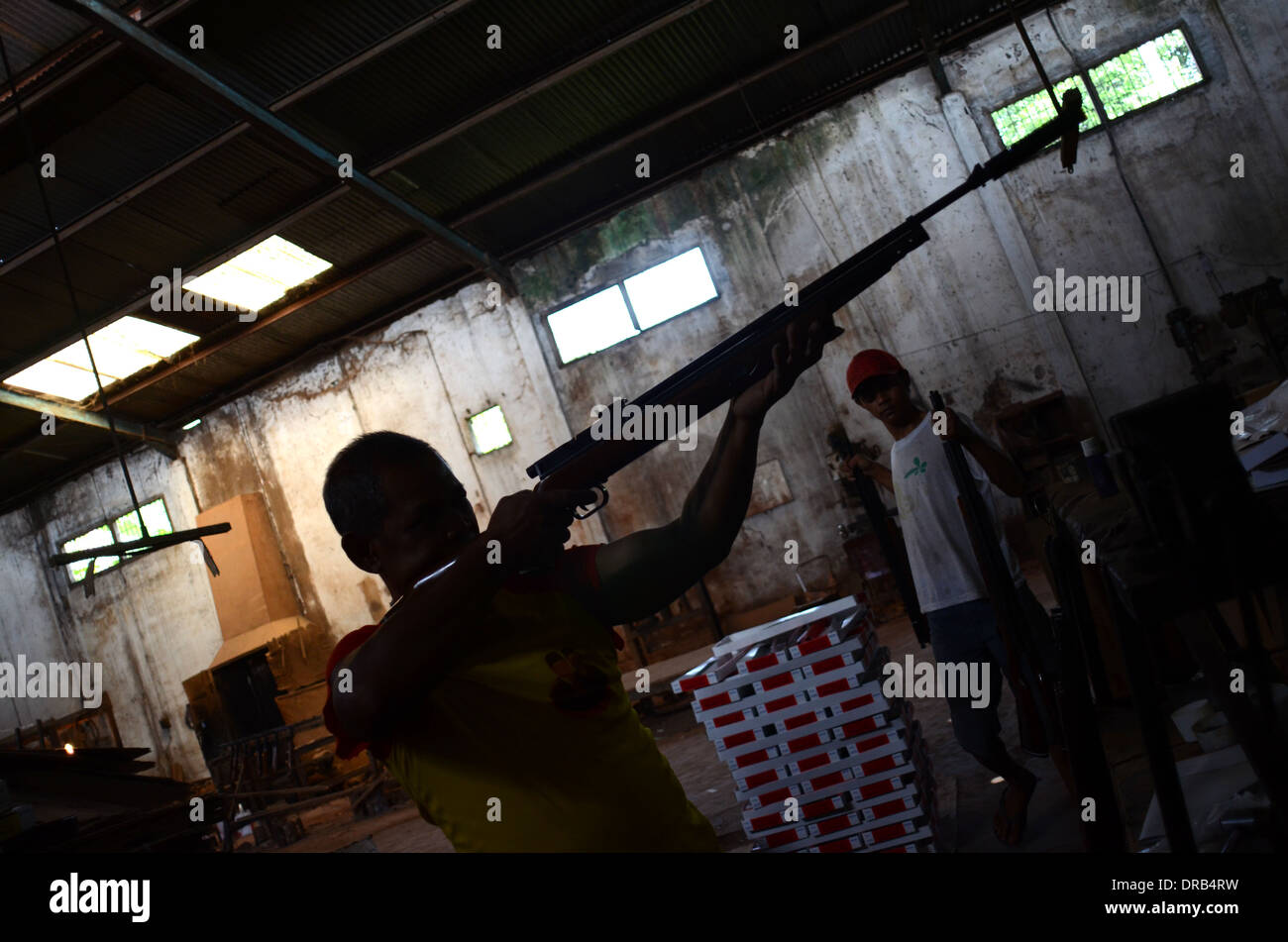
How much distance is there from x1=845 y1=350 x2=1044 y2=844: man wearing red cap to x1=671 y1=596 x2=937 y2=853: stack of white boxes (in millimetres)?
371

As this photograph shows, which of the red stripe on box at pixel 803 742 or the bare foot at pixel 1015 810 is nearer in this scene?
the bare foot at pixel 1015 810

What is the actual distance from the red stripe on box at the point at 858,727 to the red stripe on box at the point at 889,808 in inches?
12.5

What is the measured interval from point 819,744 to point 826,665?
1.24ft

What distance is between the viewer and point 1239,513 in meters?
1.43

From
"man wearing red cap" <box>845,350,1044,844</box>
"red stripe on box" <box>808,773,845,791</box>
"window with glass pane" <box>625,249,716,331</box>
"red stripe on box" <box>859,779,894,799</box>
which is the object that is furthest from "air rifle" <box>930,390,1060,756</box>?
"window with glass pane" <box>625,249,716,331</box>

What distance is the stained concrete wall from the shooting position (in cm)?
889

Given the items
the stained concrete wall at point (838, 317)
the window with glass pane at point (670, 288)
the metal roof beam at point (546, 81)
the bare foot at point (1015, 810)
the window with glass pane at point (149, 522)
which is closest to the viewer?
the bare foot at point (1015, 810)

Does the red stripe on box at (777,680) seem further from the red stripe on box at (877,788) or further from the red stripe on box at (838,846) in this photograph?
the red stripe on box at (838,846)

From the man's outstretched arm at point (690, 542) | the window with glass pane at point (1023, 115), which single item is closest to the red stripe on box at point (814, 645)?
the man's outstretched arm at point (690, 542)

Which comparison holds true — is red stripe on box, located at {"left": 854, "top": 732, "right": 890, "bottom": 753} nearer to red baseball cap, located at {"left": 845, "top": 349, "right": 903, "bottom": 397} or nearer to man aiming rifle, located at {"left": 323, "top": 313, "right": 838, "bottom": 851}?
red baseball cap, located at {"left": 845, "top": 349, "right": 903, "bottom": 397}

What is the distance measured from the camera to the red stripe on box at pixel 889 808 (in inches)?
139

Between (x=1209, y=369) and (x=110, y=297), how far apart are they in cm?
1282

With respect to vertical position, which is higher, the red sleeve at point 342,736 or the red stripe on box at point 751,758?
the red sleeve at point 342,736
